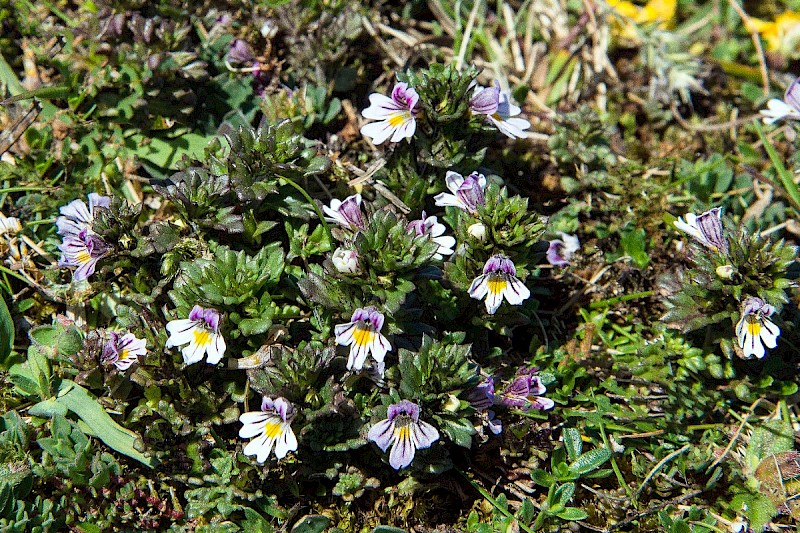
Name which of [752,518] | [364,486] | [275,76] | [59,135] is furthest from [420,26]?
[752,518]

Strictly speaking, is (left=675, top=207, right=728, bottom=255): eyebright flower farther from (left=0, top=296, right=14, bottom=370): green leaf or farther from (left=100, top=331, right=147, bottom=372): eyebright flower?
(left=0, top=296, right=14, bottom=370): green leaf

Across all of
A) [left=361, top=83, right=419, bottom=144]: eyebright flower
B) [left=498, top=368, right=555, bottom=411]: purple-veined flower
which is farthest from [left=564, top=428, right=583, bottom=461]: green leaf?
[left=361, top=83, right=419, bottom=144]: eyebright flower

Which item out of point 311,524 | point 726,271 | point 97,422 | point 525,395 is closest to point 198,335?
point 97,422

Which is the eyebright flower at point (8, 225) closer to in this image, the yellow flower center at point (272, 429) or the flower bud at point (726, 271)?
the yellow flower center at point (272, 429)

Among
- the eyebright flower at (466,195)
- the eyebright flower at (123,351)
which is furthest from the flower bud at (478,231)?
the eyebright flower at (123,351)

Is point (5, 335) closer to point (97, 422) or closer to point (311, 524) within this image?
point (97, 422)

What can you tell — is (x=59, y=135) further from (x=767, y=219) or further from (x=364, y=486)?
(x=767, y=219)
